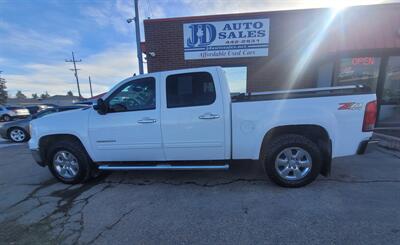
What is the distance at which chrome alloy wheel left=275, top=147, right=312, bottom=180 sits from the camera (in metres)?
3.41

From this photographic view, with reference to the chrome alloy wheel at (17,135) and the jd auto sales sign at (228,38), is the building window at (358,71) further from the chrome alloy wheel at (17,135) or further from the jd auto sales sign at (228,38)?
the chrome alloy wheel at (17,135)

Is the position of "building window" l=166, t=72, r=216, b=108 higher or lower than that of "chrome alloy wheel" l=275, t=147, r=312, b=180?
higher

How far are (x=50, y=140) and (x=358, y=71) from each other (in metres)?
9.99

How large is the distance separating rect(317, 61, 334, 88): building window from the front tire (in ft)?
41.7

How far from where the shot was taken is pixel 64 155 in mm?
4008

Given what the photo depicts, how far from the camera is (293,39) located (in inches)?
315

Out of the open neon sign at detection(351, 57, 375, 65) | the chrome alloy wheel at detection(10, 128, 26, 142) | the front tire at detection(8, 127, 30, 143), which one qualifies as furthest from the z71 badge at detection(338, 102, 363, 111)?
the chrome alloy wheel at detection(10, 128, 26, 142)

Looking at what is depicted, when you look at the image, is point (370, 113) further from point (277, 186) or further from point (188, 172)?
point (188, 172)

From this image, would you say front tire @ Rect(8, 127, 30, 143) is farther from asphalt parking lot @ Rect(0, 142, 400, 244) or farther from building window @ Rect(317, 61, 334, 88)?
building window @ Rect(317, 61, 334, 88)

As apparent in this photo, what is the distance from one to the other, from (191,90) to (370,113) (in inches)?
112

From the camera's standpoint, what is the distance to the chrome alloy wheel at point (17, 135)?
9086mm

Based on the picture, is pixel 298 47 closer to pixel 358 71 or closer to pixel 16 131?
pixel 358 71

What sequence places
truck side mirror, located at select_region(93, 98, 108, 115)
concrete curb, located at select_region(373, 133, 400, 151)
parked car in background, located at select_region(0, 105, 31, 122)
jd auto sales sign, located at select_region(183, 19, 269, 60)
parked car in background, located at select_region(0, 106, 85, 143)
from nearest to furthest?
truck side mirror, located at select_region(93, 98, 108, 115), concrete curb, located at select_region(373, 133, 400, 151), jd auto sales sign, located at select_region(183, 19, 269, 60), parked car in background, located at select_region(0, 106, 85, 143), parked car in background, located at select_region(0, 105, 31, 122)

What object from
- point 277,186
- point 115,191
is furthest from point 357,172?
point 115,191
